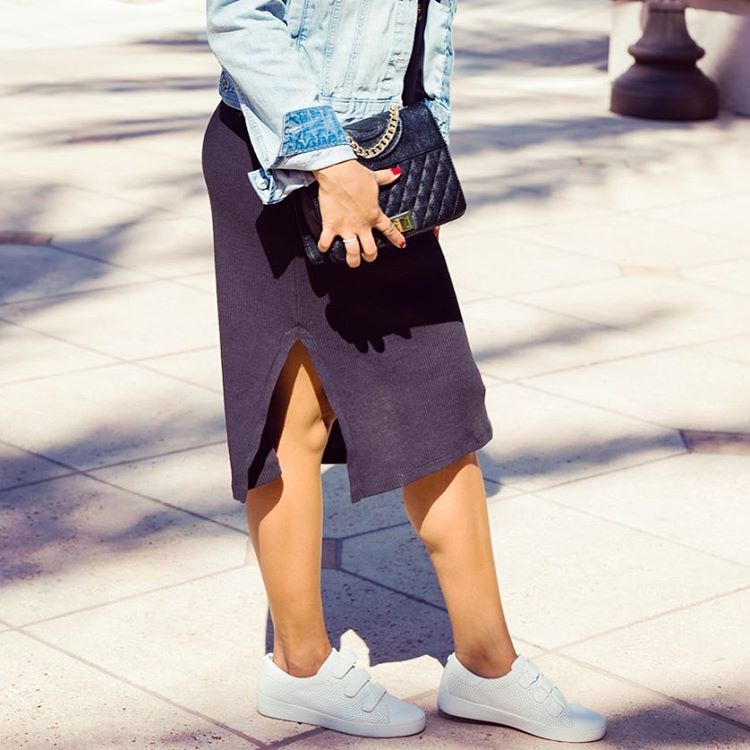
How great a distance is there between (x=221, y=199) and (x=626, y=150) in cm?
770

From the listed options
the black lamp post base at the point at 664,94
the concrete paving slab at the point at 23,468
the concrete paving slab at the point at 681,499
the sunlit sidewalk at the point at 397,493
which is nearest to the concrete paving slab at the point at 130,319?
the sunlit sidewalk at the point at 397,493

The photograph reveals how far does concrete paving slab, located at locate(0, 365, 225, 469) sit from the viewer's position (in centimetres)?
474

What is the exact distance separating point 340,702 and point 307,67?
49.6 inches

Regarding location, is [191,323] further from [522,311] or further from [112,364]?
[522,311]

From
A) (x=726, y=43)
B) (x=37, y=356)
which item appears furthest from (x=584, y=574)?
(x=726, y=43)

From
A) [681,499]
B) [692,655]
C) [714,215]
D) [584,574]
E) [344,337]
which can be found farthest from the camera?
[714,215]

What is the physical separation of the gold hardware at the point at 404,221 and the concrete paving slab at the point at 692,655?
121 centimetres

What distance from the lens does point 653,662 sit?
11.4 ft

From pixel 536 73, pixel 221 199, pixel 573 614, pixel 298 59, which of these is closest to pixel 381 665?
pixel 573 614

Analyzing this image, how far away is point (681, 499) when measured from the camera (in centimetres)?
447

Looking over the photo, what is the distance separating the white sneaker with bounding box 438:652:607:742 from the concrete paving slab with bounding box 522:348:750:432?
2.12 meters

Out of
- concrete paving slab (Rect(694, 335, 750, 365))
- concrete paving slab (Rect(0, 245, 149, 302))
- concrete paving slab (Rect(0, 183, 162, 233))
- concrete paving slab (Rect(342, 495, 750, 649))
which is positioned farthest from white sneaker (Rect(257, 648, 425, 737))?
concrete paving slab (Rect(0, 183, 162, 233))

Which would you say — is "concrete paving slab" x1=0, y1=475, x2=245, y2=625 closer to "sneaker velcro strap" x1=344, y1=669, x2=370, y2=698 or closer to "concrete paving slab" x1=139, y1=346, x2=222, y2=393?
"sneaker velcro strap" x1=344, y1=669, x2=370, y2=698

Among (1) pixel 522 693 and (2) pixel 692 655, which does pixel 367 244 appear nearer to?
(1) pixel 522 693
